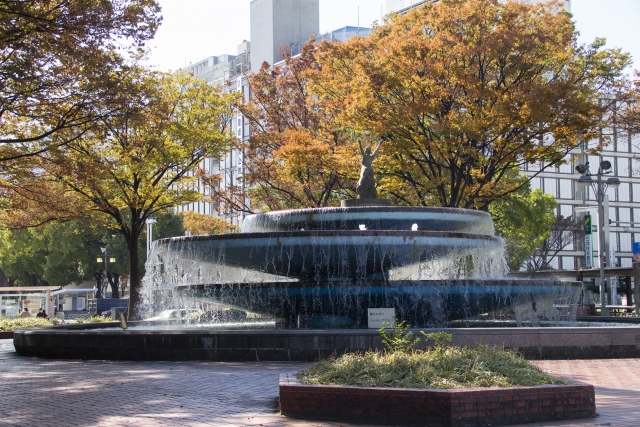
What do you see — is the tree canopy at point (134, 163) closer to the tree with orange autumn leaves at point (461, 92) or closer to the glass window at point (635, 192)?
the tree with orange autumn leaves at point (461, 92)

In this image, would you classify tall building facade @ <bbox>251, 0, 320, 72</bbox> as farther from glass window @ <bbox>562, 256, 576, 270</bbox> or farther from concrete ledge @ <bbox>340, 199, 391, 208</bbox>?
concrete ledge @ <bbox>340, 199, 391, 208</bbox>

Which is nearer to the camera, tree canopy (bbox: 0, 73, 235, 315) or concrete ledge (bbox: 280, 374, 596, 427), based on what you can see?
concrete ledge (bbox: 280, 374, 596, 427)

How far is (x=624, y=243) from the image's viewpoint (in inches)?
3396

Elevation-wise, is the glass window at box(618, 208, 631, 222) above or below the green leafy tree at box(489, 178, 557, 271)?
above

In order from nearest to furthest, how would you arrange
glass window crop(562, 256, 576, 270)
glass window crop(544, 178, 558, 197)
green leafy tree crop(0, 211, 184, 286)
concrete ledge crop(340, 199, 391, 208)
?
concrete ledge crop(340, 199, 391, 208) < green leafy tree crop(0, 211, 184, 286) < glass window crop(544, 178, 558, 197) < glass window crop(562, 256, 576, 270)

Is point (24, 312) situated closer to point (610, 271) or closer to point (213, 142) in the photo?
point (213, 142)

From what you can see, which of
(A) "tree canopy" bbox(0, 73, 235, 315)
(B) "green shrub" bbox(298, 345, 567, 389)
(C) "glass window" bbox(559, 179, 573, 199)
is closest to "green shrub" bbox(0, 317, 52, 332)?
(A) "tree canopy" bbox(0, 73, 235, 315)

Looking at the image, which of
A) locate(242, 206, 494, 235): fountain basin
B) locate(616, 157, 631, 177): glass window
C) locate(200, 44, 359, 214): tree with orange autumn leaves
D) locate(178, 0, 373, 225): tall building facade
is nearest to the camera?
locate(242, 206, 494, 235): fountain basin

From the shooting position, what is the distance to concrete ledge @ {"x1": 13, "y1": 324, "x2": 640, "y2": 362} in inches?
527

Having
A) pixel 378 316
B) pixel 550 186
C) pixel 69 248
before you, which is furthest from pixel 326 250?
pixel 550 186

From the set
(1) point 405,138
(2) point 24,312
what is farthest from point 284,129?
(2) point 24,312

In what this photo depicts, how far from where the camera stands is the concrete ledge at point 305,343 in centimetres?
1338

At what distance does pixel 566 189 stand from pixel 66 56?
235 feet

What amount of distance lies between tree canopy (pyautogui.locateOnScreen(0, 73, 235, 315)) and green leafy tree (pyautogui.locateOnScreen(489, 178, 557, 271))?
14991 mm
